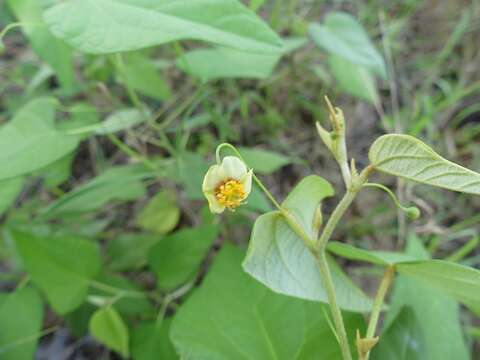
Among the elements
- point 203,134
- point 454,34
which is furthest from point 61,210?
point 454,34

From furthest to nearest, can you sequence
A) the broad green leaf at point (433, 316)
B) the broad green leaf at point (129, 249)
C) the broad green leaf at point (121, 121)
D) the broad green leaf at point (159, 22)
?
the broad green leaf at point (129, 249) < the broad green leaf at point (121, 121) < the broad green leaf at point (433, 316) < the broad green leaf at point (159, 22)

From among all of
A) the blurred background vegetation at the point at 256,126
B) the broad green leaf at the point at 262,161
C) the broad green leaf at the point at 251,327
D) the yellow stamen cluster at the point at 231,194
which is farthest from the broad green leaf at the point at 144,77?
the yellow stamen cluster at the point at 231,194

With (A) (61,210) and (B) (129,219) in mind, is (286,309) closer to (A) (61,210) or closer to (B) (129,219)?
(A) (61,210)

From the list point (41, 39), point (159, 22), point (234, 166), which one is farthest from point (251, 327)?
point (41, 39)

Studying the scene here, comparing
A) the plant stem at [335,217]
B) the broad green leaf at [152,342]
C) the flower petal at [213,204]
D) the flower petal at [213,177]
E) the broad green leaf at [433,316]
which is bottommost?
the broad green leaf at [152,342]

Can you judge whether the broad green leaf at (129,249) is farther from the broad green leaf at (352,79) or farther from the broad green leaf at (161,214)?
the broad green leaf at (352,79)

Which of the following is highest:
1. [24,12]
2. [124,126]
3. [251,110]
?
[24,12]

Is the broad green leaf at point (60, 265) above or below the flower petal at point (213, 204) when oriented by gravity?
below
